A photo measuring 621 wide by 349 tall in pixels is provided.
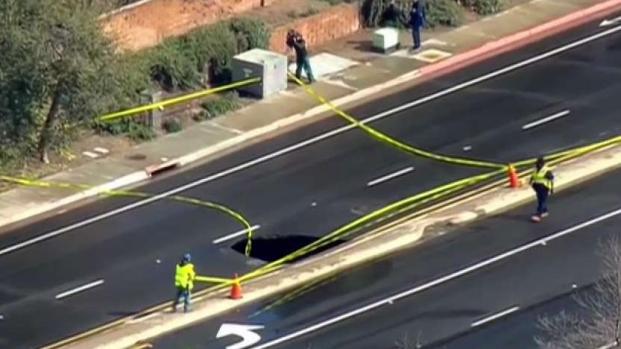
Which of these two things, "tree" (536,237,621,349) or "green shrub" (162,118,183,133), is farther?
"green shrub" (162,118,183,133)

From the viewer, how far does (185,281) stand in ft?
145

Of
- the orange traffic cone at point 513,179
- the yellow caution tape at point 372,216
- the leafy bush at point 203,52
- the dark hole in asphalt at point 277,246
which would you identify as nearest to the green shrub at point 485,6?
the leafy bush at point 203,52

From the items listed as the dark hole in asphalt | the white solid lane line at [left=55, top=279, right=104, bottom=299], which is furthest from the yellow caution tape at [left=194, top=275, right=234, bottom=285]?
the white solid lane line at [left=55, top=279, right=104, bottom=299]

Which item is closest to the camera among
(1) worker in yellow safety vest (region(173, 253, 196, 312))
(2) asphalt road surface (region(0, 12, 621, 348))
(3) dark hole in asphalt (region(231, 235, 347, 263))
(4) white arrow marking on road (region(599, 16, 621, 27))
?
(1) worker in yellow safety vest (region(173, 253, 196, 312))

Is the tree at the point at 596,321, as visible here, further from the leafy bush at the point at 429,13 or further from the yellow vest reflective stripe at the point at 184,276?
the leafy bush at the point at 429,13

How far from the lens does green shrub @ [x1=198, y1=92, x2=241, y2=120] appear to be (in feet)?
180

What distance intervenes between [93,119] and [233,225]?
4.87m

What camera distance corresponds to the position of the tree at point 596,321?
134 ft

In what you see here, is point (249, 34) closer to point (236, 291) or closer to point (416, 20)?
point (416, 20)

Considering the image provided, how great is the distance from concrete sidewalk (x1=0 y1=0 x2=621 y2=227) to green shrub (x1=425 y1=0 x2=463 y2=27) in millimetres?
392

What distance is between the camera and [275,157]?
172 ft

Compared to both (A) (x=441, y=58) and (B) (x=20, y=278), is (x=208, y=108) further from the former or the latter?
(B) (x=20, y=278)

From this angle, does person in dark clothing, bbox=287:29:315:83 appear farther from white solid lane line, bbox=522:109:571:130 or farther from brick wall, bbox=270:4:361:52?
white solid lane line, bbox=522:109:571:130

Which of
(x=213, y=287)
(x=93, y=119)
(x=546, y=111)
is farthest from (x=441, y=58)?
(x=213, y=287)
